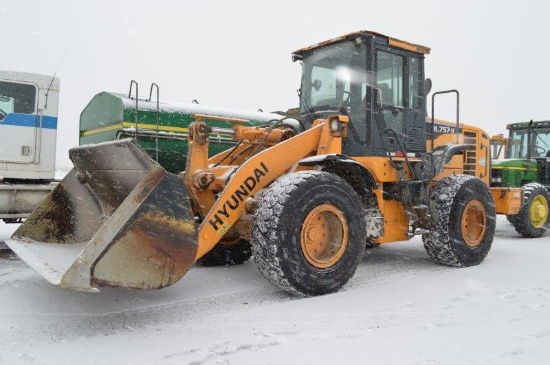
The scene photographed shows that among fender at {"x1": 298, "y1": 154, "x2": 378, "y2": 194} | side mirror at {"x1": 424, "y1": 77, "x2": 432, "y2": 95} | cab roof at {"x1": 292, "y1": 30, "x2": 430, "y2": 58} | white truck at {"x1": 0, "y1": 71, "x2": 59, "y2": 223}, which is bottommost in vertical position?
fender at {"x1": 298, "y1": 154, "x2": 378, "y2": 194}

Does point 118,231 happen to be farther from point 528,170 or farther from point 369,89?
point 528,170

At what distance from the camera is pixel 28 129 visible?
279 inches

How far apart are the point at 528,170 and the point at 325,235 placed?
7840 mm

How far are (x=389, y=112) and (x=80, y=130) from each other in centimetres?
632

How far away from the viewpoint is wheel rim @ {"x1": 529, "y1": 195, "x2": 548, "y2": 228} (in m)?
9.13

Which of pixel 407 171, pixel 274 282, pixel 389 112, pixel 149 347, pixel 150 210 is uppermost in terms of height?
pixel 389 112

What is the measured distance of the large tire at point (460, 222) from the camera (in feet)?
18.3

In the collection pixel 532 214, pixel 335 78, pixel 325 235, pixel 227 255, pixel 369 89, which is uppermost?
pixel 335 78

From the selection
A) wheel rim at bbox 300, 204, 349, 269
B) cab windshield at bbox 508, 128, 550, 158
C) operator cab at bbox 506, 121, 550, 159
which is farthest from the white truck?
cab windshield at bbox 508, 128, 550, 158

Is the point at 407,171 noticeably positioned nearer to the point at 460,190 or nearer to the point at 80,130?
the point at 460,190

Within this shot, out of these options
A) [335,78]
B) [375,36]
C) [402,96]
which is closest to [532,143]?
[402,96]

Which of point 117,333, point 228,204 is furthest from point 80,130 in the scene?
point 117,333

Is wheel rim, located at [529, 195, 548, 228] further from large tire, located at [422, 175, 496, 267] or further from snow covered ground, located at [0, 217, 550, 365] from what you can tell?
snow covered ground, located at [0, 217, 550, 365]

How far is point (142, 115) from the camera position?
802 cm
